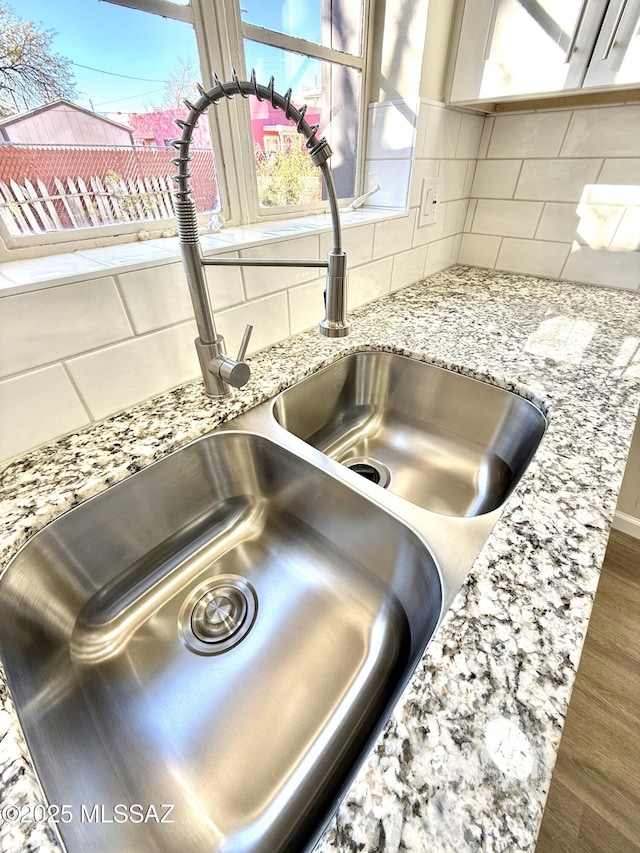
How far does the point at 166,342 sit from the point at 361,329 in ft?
1.63

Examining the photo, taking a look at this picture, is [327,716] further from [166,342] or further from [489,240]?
[489,240]

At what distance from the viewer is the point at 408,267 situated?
4.07ft

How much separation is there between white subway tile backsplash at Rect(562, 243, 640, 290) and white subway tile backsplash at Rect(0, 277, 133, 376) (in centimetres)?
142

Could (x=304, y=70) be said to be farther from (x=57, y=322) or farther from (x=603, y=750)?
(x=603, y=750)

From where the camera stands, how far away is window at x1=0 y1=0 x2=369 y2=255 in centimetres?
59

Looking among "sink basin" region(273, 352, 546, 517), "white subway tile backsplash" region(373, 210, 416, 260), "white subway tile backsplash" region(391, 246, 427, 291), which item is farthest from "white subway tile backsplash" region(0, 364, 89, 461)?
"white subway tile backsplash" region(391, 246, 427, 291)

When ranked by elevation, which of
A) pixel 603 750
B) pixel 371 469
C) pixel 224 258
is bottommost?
pixel 603 750

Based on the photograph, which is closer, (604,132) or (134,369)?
(134,369)

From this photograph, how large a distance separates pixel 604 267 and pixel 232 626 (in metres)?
1.52

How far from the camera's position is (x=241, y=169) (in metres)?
0.86

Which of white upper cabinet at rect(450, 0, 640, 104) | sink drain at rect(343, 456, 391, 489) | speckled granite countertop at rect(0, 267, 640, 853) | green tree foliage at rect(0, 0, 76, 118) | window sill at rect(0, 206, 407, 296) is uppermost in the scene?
white upper cabinet at rect(450, 0, 640, 104)

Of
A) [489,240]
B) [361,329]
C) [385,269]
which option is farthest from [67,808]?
[489,240]

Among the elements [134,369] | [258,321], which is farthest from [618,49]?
[134,369]

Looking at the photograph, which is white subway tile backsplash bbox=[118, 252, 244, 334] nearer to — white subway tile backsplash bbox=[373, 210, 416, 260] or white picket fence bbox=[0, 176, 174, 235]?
white picket fence bbox=[0, 176, 174, 235]
